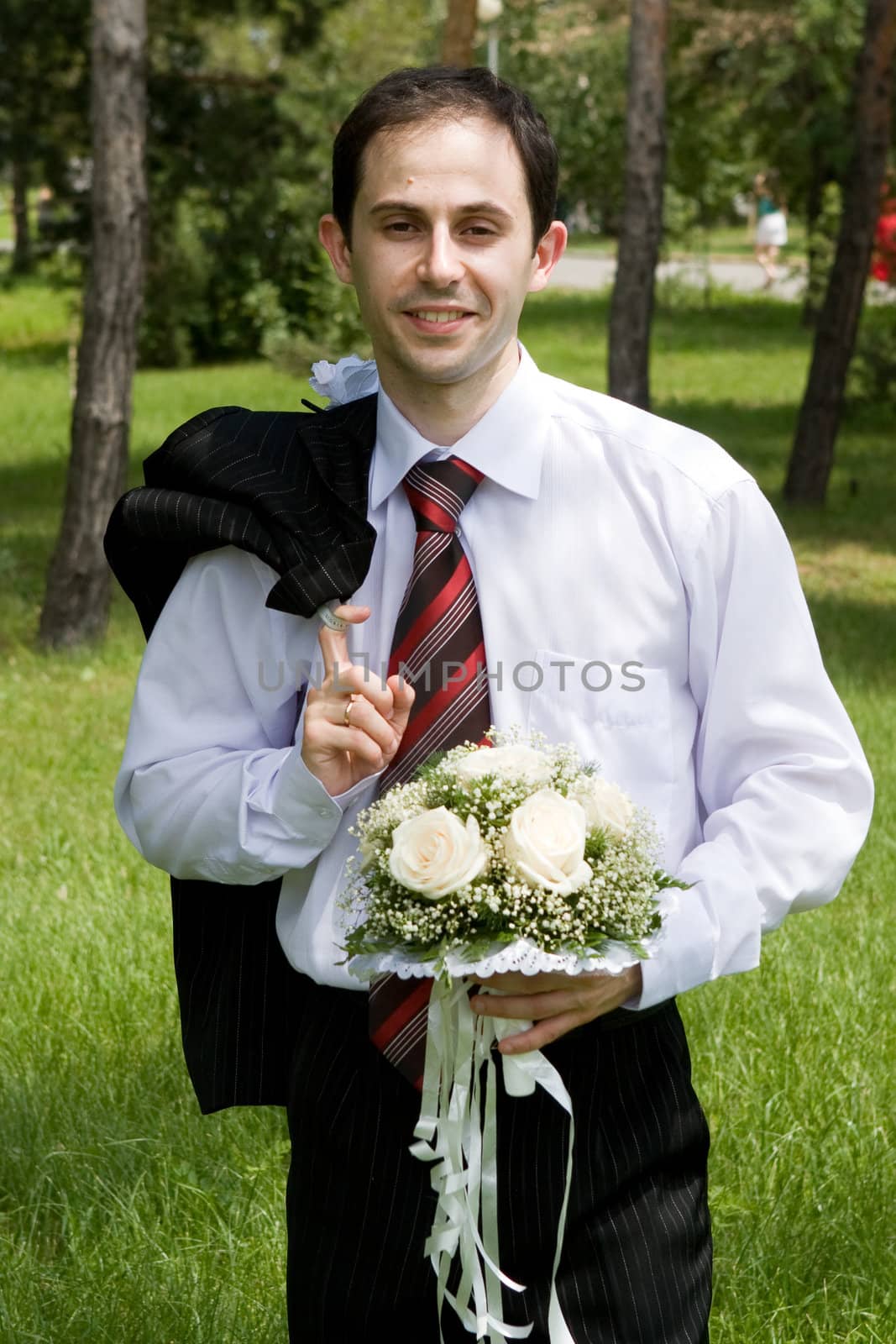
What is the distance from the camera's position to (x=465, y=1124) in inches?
90.6

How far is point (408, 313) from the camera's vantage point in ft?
8.00

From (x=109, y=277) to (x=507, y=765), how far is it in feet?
27.3

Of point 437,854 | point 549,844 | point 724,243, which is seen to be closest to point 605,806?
point 549,844

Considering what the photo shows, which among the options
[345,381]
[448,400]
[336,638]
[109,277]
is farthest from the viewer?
[109,277]

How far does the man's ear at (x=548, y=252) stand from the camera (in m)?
2.61

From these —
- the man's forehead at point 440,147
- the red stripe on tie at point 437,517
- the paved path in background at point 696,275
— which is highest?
the man's forehead at point 440,147

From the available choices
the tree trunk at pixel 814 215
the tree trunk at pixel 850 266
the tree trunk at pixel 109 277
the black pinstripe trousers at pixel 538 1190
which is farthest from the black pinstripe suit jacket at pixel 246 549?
the tree trunk at pixel 814 215

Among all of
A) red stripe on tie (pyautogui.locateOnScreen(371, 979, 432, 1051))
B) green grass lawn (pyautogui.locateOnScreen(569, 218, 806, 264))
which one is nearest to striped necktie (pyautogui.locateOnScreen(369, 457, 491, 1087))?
red stripe on tie (pyautogui.locateOnScreen(371, 979, 432, 1051))

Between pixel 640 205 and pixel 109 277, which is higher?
pixel 109 277

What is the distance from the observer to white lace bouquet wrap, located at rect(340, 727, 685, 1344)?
2080 millimetres

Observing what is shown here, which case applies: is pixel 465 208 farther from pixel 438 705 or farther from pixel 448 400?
pixel 438 705

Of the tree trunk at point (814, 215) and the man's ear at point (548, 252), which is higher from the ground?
the man's ear at point (548, 252)

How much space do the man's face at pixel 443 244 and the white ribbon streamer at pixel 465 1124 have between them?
0.90 m

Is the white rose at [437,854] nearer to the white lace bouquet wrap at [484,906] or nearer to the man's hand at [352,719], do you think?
the white lace bouquet wrap at [484,906]
